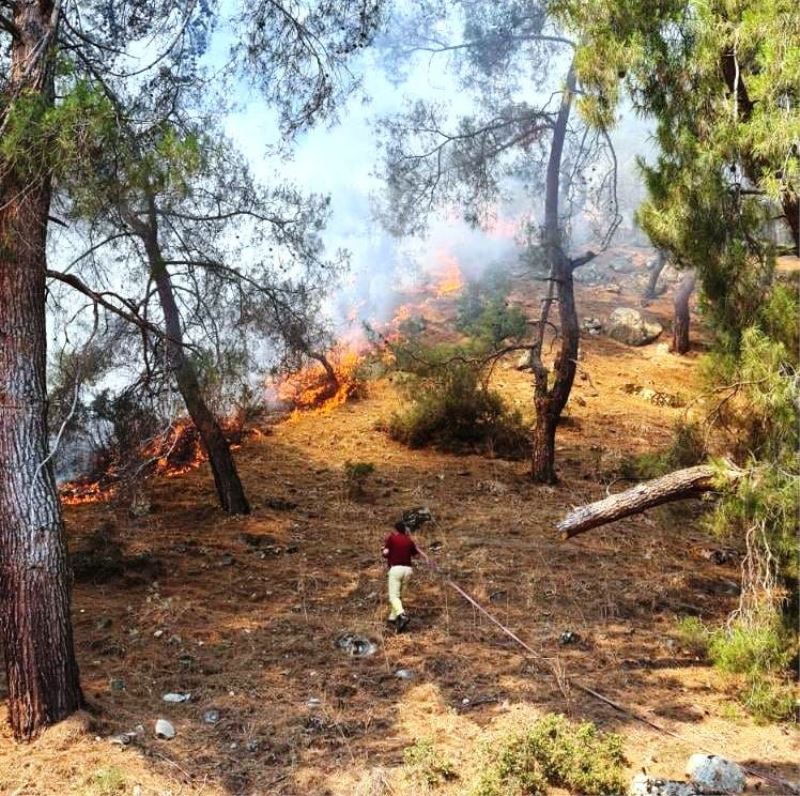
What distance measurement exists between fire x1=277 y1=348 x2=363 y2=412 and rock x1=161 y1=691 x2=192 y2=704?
12.5 metres

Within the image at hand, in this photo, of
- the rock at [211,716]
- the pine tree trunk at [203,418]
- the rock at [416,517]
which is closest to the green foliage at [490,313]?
the rock at [416,517]

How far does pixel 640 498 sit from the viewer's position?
25.2ft

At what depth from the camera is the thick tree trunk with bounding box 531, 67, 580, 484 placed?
46.2 ft

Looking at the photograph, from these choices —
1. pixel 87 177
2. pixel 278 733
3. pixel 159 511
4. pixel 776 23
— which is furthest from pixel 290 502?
pixel 776 23

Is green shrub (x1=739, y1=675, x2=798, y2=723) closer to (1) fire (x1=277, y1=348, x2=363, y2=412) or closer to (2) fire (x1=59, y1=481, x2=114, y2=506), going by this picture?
(2) fire (x1=59, y1=481, x2=114, y2=506)

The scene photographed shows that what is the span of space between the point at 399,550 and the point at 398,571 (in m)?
0.26

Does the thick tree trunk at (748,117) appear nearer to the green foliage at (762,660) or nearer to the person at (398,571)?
the green foliage at (762,660)

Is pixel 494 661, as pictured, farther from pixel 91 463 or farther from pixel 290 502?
pixel 91 463

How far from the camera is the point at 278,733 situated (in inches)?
264

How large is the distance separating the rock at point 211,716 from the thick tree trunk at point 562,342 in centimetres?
865

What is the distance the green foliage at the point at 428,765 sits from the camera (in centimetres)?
592

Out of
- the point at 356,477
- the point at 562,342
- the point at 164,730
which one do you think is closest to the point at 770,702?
the point at 164,730

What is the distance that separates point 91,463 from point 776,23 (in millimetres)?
12646

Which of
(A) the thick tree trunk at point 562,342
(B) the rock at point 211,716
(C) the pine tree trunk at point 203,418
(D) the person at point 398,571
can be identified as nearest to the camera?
(B) the rock at point 211,716
